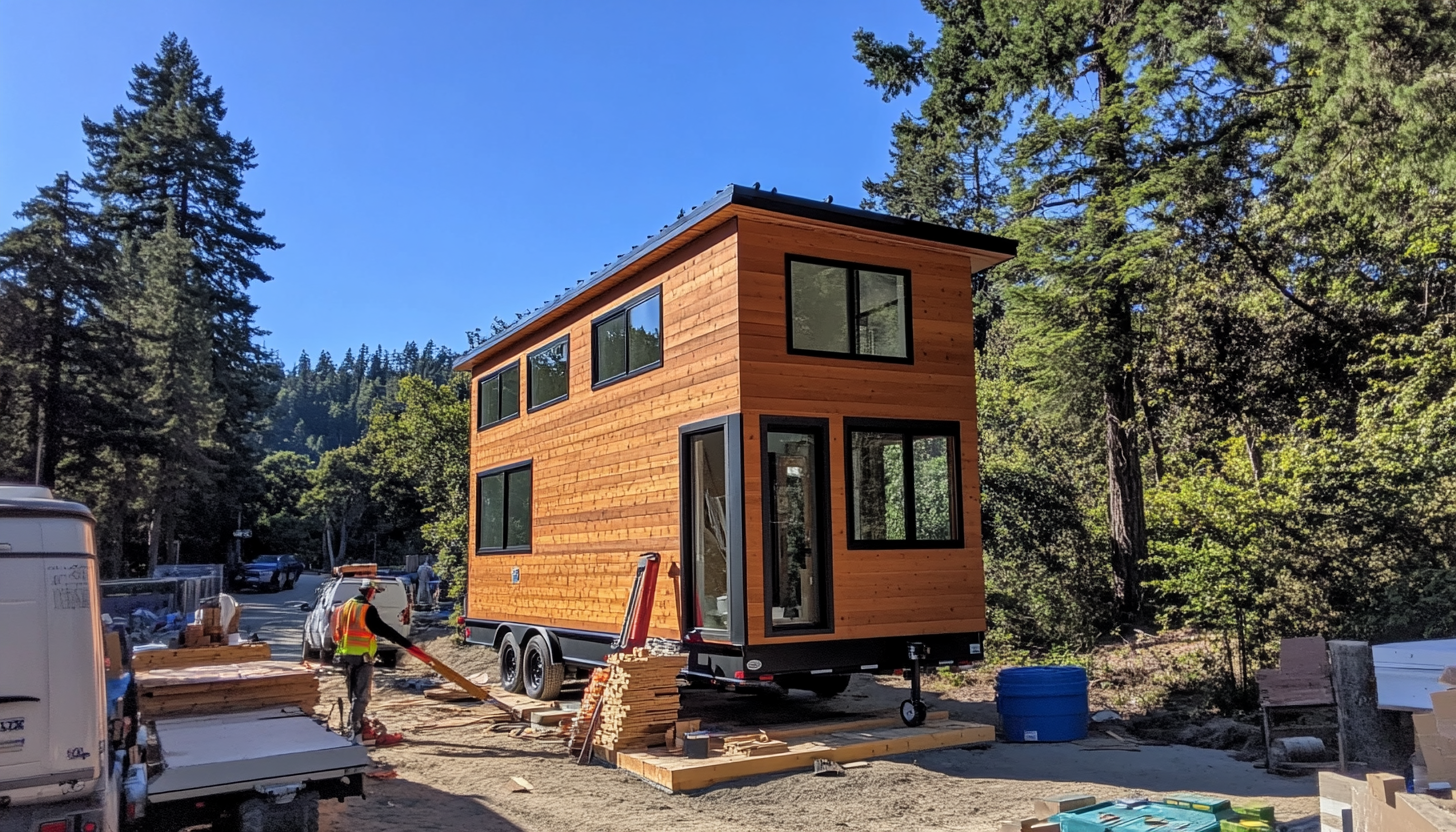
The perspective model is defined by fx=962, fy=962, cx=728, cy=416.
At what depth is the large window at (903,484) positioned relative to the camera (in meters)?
9.57

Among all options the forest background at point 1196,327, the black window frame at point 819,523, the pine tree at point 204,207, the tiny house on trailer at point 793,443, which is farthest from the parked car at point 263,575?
→ the black window frame at point 819,523

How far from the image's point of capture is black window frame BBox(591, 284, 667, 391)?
1061 centimetres

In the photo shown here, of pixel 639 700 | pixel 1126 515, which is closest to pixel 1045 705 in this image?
pixel 639 700

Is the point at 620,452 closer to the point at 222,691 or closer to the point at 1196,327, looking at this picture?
the point at 222,691

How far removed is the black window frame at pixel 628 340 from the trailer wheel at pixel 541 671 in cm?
349

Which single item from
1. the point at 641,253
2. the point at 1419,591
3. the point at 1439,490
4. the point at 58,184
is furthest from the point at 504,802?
the point at 58,184

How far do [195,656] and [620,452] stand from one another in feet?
15.7

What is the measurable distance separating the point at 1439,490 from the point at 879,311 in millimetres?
6461

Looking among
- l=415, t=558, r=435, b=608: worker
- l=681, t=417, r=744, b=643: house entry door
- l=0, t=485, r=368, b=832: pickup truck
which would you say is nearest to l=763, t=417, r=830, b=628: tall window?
l=681, t=417, r=744, b=643: house entry door

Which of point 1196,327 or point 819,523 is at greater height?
point 1196,327

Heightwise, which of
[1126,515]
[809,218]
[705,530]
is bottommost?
[705,530]

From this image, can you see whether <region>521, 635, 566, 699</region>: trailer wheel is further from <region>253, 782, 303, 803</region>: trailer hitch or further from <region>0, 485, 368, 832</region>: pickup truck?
<region>0, 485, 368, 832</region>: pickup truck

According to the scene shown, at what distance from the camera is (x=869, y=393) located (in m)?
9.75

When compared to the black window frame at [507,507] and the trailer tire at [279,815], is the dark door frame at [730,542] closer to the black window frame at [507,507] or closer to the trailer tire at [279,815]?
the trailer tire at [279,815]
